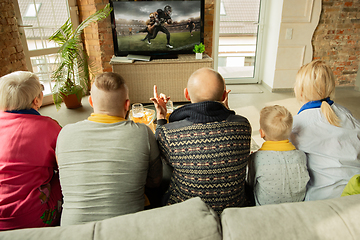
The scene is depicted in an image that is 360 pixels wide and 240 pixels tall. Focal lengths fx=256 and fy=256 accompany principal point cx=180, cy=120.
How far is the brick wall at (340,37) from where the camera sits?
162 inches

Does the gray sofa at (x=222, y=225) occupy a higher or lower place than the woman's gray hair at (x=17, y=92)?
lower

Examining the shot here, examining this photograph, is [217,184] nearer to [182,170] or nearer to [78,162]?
[182,170]

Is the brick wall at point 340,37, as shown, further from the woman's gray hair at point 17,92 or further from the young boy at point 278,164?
the woman's gray hair at point 17,92

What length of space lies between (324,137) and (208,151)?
25.9 inches

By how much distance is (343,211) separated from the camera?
778mm

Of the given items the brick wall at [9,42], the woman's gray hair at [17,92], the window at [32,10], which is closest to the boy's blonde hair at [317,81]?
the woman's gray hair at [17,92]

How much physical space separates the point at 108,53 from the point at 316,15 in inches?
132

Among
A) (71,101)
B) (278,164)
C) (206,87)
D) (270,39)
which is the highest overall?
(206,87)

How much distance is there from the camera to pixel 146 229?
72 cm

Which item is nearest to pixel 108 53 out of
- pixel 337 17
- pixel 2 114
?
pixel 2 114

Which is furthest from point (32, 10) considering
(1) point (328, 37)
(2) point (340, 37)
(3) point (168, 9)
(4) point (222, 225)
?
(2) point (340, 37)

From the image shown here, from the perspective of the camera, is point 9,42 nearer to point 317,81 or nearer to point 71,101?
point 71,101

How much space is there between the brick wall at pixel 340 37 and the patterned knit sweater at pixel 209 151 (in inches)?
155

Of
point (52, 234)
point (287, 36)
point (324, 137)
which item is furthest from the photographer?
point (287, 36)
